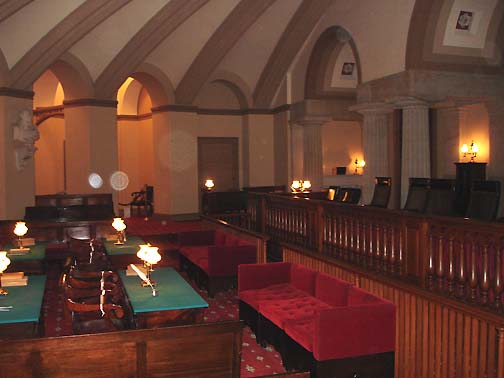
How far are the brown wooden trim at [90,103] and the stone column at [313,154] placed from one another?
5.42 meters

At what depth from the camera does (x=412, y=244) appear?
5395 mm

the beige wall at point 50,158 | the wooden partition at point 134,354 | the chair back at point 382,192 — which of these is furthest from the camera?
the beige wall at point 50,158

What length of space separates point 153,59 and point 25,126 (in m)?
4.35

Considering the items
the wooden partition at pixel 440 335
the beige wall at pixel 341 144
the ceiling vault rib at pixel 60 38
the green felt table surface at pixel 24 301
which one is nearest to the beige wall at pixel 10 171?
the ceiling vault rib at pixel 60 38

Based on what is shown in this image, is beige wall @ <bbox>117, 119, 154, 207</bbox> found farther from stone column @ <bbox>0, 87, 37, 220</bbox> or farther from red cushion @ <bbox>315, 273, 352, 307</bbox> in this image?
red cushion @ <bbox>315, 273, 352, 307</bbox>

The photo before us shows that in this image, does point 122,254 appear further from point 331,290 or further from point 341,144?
point 341,144

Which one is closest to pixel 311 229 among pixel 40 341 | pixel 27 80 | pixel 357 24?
pixel 40 341

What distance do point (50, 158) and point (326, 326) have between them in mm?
16208

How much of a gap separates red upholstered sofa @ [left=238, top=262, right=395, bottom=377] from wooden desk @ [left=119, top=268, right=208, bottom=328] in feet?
3.10

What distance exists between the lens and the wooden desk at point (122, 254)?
7.84 metres

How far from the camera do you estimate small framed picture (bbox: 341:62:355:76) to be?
50.7 ft

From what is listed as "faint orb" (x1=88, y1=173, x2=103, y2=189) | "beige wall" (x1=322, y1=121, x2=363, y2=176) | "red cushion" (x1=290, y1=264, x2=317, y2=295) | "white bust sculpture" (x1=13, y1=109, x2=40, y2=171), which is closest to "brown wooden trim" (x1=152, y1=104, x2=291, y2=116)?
"beige wall" (x1=322, y1=121, x2=363, y2=176)

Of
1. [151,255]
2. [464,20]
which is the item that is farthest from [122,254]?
[464,20]

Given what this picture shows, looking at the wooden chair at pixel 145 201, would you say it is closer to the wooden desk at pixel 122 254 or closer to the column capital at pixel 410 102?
the wooden desk at pixel 122 254
